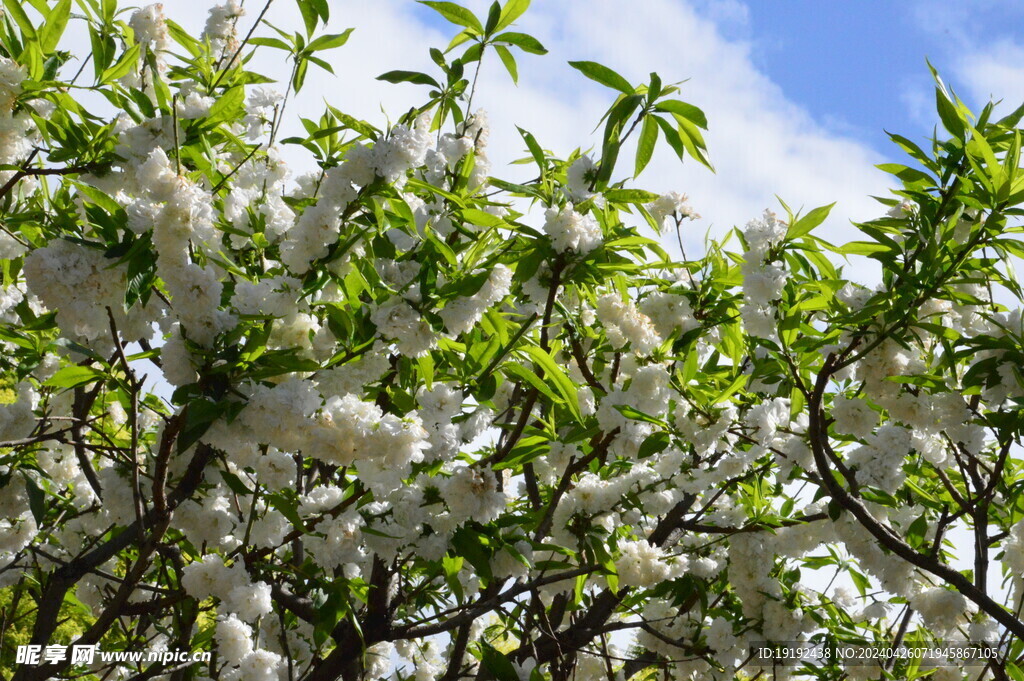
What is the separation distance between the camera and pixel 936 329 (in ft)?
8.45

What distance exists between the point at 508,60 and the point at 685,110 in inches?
24.8

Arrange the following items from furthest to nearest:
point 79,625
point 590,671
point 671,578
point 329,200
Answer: point 79,625
point 590,671
point 671,578
point 329,200

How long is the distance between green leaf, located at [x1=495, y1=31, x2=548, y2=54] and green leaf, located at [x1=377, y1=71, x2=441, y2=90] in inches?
11.8

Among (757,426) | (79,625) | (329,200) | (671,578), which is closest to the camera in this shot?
(329,200)

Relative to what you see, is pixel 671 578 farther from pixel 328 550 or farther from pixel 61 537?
pixel 61 537

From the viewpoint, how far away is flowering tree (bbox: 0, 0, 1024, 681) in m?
2.16

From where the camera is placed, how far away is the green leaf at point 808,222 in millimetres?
2721

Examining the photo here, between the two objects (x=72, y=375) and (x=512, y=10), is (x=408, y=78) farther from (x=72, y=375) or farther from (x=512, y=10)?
(x=72, y=375)

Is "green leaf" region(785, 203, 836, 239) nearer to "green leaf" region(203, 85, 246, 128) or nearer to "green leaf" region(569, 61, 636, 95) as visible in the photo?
"green leaf" region(569, 61, 636, 95)

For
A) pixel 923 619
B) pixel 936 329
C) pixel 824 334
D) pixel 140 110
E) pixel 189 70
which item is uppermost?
pixel 189 70

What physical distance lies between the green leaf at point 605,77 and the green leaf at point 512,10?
0.30 metres

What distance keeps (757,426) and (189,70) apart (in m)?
2.58

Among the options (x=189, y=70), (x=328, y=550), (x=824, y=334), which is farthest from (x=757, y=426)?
(x=189, y=70)

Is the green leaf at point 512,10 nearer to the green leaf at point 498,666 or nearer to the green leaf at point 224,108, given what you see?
the green leaf at point 224,108
